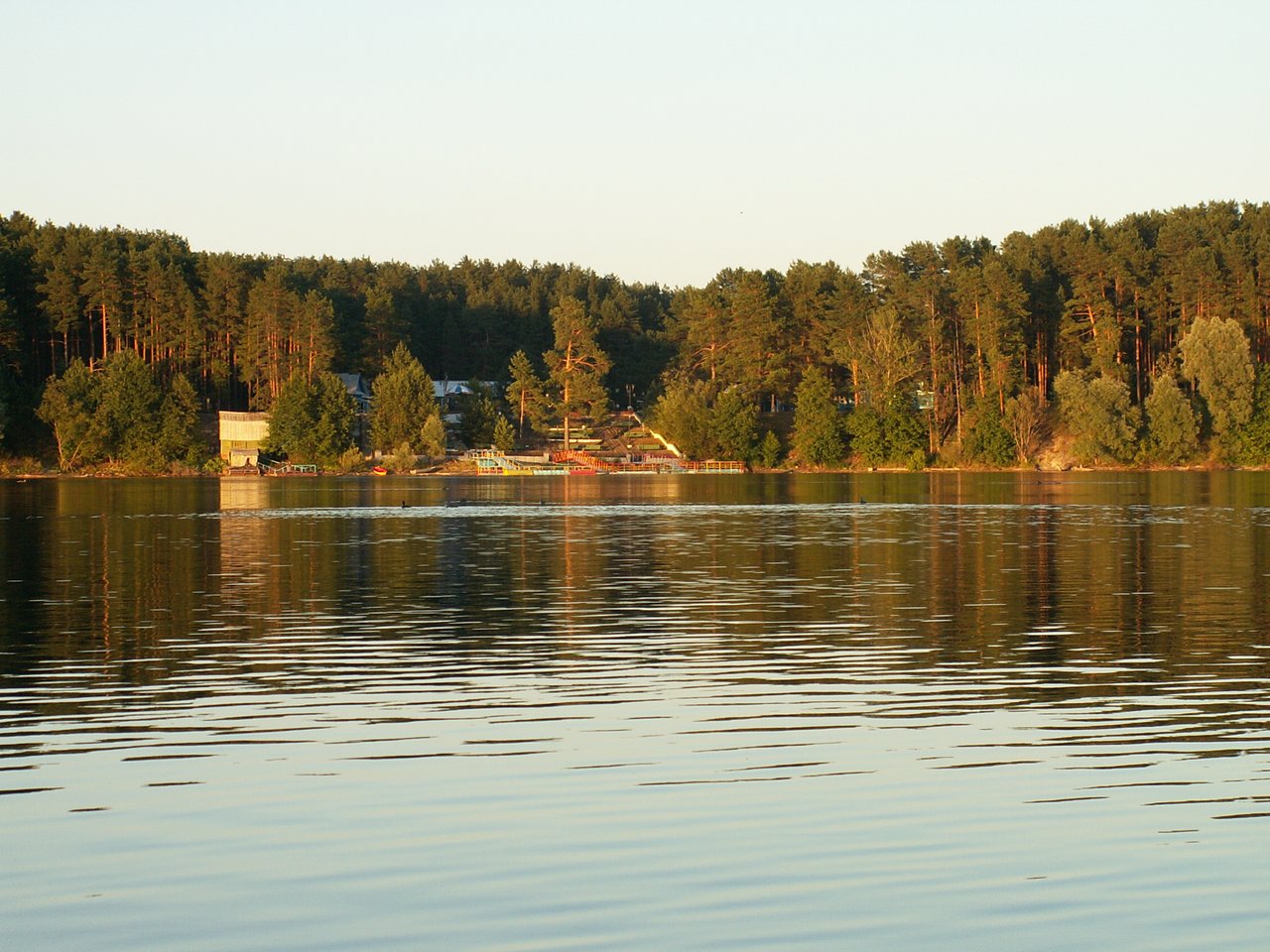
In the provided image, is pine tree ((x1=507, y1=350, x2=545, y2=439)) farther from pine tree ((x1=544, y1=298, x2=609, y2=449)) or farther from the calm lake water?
the calm lake water


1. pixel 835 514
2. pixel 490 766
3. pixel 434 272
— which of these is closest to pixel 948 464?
pixel 835 514

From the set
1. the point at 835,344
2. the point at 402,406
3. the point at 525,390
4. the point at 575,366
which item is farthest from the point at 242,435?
the point at 835,344

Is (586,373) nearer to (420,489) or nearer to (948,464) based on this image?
(948,464)

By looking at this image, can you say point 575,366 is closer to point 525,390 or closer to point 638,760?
point 525,390

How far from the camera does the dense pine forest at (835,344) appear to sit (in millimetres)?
121188

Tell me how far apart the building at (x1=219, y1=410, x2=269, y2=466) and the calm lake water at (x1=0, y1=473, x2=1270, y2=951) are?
99846 millimetres

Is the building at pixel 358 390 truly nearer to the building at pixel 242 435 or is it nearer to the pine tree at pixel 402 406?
the pine tree at pixel 402 406

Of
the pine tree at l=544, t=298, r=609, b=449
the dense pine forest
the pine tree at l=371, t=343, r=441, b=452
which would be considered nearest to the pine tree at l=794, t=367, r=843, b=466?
the dense pine forest

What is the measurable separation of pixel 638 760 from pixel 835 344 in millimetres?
126660

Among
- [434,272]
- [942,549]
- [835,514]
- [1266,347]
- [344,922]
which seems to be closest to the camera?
[344,922]

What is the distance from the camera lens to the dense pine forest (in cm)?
12119

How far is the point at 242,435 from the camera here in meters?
132

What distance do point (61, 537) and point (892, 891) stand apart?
142 ft

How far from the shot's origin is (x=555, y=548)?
43062 millimetres
